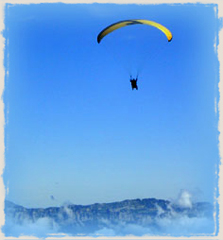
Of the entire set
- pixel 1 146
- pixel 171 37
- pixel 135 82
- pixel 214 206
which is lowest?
pixel 214 206

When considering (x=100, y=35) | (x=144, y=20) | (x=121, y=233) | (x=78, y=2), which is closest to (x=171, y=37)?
(x=144, y=20)

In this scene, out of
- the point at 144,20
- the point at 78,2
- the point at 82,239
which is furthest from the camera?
the point at 144,20

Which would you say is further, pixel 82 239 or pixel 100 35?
pixel 100 35

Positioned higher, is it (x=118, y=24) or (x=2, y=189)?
(x=118, y=24)

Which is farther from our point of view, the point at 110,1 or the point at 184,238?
the point at 110,1

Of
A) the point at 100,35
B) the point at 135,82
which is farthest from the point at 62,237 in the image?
the point at 100,35

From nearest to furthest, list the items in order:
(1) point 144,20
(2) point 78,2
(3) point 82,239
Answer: (3) point 82,239
(2) point 78,2
(1) point 144,20

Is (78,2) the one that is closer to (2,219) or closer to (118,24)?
(118,24)

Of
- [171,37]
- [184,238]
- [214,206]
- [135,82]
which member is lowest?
[184,238]

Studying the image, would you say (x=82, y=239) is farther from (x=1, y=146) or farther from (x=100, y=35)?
(x=100, y=35)
